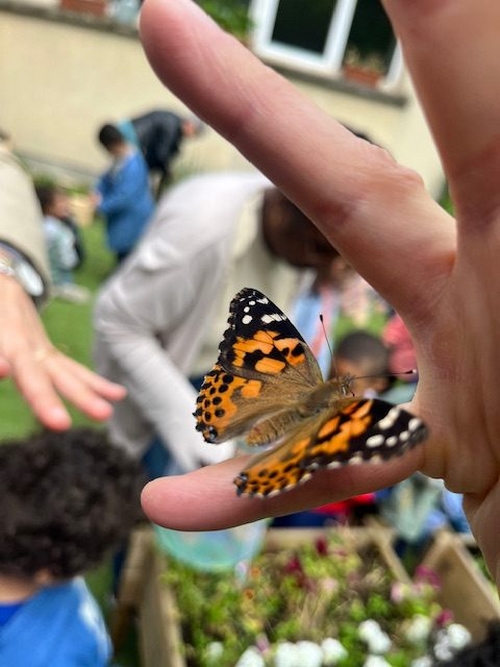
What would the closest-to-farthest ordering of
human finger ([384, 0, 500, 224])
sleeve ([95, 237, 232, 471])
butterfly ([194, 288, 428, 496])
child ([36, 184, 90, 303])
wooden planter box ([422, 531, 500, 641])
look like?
human finger ([384, 0, 500, 224]) → butterfly ([194, 288, 428, 496]) → sleeve ([95, 237, 232, 471]) → wooden planter box ([422, 531, 500, 641]) → child ([36, 184, 90, 303])

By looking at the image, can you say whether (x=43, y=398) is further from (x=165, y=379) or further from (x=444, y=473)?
(x=444, y=473)

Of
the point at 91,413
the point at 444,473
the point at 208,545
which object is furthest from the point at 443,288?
the point at 208,545

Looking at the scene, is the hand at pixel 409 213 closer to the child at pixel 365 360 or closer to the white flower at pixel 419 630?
the white flower at pixel 419 630

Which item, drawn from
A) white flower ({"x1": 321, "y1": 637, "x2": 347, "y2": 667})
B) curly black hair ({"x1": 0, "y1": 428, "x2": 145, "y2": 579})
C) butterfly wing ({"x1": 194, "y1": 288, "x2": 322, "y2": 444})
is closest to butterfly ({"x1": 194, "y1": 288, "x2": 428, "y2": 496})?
butterfly wing ({"x1": 194, "y1": 288, "x2": 322, "y2": 444})

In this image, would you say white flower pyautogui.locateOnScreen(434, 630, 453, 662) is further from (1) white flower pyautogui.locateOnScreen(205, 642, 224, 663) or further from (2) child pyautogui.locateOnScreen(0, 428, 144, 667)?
(2) child pyautogui.locateOnScreen(0, 428, 144, 667)

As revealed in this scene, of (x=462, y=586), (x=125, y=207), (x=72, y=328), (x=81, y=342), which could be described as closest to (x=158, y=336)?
(x=462, y=586)

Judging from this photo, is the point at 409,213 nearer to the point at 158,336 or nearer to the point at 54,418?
the point at 54,418

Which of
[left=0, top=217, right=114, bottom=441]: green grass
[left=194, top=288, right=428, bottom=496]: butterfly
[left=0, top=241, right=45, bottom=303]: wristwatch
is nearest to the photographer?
[left=194, top=288, right=428, bottom=496]: butterfly
